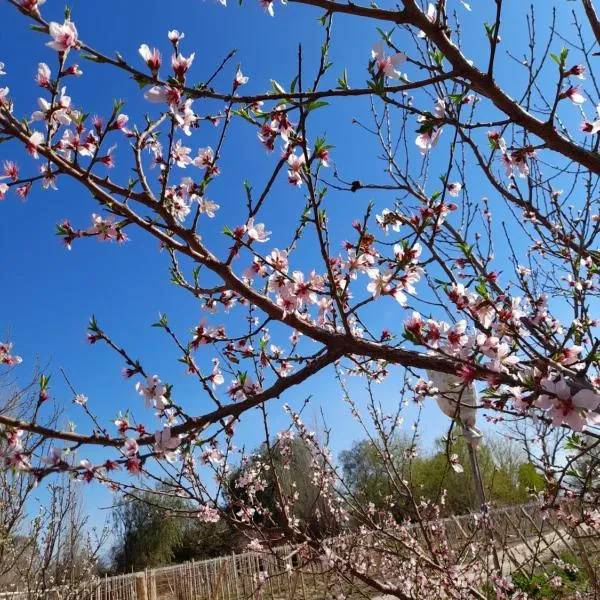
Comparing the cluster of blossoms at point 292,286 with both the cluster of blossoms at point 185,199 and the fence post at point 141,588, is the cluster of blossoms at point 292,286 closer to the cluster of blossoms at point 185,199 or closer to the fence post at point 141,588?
the cluster of blossoms at point 185,199

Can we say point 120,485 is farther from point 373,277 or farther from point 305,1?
point 305,1

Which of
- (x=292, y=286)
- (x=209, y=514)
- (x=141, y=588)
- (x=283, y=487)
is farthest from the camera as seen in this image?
(x=283, y=487)

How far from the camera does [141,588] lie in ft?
35.1

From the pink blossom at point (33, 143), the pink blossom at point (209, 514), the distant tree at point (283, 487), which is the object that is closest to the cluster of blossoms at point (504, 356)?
the pink blossom at point (33, 143)

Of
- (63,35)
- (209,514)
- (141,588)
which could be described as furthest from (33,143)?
(141,588)

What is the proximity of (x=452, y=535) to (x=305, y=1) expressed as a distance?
15633 mm

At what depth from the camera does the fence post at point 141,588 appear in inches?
416

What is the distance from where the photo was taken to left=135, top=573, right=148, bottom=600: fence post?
1057 cm

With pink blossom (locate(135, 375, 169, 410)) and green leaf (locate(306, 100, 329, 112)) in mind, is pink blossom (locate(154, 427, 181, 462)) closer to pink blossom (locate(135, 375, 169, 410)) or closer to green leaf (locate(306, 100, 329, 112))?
pink blossom (locate(135, 375, 169, 410))

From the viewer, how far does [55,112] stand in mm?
1811

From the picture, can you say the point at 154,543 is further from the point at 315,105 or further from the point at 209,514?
the point at 315,105

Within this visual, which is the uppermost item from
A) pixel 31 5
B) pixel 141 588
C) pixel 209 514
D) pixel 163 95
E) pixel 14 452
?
pixel 31 5

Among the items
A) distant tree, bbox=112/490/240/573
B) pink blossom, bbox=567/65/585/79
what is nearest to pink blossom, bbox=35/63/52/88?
pink blossom, bbox=567/65/585/79

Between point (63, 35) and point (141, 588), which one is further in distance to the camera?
point (141, 588)
